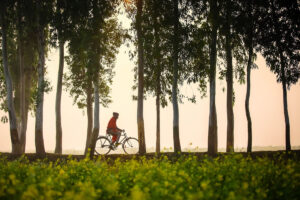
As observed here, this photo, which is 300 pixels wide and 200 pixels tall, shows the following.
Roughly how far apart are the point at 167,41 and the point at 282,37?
7.07 meters

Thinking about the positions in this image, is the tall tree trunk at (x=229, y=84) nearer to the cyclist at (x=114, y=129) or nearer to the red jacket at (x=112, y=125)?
the cyclist at (x=114, y=129)

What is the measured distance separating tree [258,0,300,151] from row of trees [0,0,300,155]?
6 cm

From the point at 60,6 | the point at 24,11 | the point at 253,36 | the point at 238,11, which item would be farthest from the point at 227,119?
the point at 24,11

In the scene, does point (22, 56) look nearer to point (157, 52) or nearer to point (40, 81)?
point (40, 81)

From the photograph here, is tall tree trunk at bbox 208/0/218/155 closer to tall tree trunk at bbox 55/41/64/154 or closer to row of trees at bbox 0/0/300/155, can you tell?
row of trees at bbox 0/0/300/155

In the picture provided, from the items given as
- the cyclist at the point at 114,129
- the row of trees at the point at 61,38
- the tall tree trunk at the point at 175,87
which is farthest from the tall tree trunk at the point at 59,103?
the tall tree trunk at the point at 175,87

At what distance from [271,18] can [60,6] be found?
12841 millimetres

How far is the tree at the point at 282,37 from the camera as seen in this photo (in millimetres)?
18312

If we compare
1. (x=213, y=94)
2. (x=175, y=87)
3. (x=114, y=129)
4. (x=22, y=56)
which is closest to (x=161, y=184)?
(x=175, y=87)

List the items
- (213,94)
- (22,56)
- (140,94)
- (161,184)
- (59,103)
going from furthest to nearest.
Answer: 1. (22,56)
2. (59,103)
3. (140,94)
4. (213,94)
5. (161,184)

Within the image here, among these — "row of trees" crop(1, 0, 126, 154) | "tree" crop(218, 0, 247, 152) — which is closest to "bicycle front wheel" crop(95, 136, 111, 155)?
"row of trees" crop(1, 0, 126, 154)

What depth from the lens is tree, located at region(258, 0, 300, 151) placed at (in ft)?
60.1

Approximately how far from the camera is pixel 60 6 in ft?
60.3

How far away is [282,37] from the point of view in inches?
727
